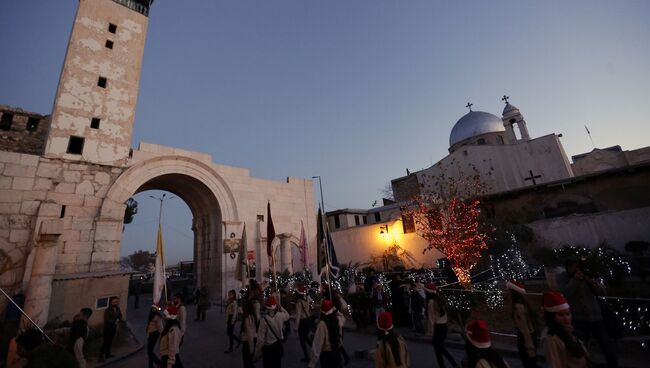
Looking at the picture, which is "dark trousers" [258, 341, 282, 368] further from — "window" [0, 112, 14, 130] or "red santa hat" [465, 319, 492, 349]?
"window" [0, 112, 14, 130]

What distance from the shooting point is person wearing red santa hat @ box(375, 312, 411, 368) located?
3668 mm

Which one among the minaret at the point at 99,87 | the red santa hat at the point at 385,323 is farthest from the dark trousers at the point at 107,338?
the red santa hat at the point at 385,323

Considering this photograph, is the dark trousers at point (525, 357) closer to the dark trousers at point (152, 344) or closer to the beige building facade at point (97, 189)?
the dark trousers at point (152, 344)

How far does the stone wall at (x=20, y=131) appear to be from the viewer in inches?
483

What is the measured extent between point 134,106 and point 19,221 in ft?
21.5

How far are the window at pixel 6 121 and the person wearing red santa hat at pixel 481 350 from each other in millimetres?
19264

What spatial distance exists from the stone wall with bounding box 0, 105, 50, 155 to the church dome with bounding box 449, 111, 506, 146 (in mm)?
35086

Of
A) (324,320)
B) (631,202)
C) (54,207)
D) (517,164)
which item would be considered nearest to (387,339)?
(324,320)

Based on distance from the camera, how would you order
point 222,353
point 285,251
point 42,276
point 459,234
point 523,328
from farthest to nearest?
point 285,251 < point 459,234 < point 42,276 < point 222,353 < point 523,328

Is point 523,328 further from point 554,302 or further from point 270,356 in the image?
point 270,356

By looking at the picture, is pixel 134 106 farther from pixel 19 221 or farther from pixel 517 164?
pixel 517 164

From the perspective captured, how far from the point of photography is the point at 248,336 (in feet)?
19.0

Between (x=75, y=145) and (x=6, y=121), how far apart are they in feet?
14.1

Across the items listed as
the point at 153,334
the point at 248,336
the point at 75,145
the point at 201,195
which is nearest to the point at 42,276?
the point at 153,334
